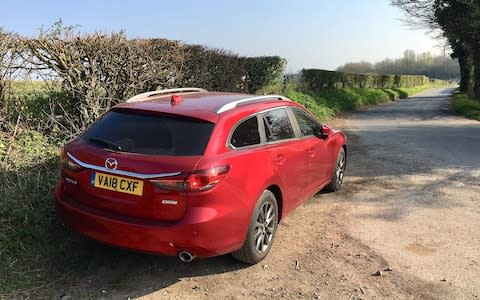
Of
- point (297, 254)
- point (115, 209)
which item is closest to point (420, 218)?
point (297, 254)

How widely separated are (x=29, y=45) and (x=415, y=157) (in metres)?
7.65

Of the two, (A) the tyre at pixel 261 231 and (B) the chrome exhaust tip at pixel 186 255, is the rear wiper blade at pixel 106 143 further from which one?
(A) the tyre at pixel 261 231

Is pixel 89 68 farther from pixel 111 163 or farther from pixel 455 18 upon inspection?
pixel 455 18

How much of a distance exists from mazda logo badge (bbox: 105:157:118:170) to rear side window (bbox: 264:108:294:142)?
63.9 inches

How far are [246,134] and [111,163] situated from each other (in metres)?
1.31

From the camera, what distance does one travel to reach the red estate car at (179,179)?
12.8 feet

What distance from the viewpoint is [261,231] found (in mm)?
4672

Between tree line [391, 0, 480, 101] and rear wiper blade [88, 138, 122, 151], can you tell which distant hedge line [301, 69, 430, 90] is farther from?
rear wiper blade [88, 138, 122, 151]

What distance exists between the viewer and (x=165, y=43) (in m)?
9.42

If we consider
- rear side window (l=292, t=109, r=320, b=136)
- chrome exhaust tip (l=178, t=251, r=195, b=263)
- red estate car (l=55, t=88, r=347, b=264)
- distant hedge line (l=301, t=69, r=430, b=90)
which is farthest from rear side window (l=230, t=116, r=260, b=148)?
distant hedge line (l=301, t=69, r=430, b=90)

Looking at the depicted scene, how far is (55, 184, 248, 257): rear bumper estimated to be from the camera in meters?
3.88

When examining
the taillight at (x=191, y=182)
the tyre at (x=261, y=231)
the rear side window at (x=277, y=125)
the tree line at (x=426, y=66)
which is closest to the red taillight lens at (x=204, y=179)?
the taillight at (x=191, y=182)

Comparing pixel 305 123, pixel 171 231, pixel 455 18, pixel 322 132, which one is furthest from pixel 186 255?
pixel 455 18

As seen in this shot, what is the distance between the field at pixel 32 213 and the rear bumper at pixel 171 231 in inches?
23.5
